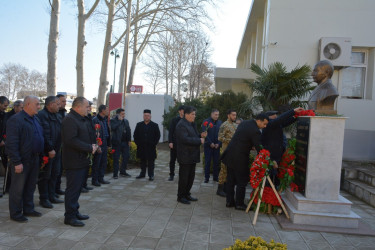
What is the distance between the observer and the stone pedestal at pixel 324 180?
4.54 meters

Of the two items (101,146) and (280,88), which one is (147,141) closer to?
(101,146)

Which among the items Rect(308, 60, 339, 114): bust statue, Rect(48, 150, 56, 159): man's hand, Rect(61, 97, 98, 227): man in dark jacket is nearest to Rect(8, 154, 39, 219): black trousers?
Rect(48, 150, 56, 159): man's hand

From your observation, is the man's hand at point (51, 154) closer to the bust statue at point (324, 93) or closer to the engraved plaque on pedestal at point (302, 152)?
the engraved plaque on pedestal at point (302, 152)

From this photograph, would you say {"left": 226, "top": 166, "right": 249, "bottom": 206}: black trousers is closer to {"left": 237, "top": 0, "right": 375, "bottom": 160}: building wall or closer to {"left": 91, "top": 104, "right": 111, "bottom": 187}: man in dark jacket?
{"left": 91, "top": 104, "right": 111, "bottom": 187}: man in dark jacket

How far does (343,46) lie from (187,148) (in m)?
6.96

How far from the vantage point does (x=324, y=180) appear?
4.62 metres

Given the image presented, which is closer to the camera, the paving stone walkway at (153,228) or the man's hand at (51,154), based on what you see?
the paving stone walkway at (153,228)

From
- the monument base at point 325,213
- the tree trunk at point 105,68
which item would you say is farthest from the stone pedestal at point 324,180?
the tree trunk at point 105,68

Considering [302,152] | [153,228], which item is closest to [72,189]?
[153,228]

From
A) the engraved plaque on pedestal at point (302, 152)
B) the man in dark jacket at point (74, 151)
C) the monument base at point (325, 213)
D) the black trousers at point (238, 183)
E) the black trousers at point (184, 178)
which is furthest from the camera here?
the black trousers at point (184, 178)

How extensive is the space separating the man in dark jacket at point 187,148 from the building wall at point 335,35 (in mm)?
5505

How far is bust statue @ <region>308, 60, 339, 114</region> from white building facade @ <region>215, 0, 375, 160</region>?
4897 millimetres

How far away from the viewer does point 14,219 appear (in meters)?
4.27

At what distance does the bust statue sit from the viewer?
15.8 feet
